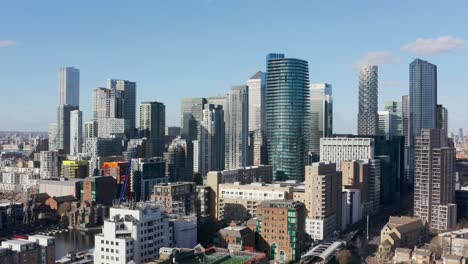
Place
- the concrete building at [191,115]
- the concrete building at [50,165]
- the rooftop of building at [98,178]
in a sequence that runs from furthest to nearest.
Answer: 1. the concrete building at [191,115]
2. the concrete building at [50,165]
3. the rooftop of building at [98,178]

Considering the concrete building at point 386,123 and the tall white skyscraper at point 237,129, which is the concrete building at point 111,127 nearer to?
the tall white skyscraper at point 237,129

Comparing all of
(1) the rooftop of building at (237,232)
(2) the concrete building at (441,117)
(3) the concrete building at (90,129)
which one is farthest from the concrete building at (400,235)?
(3) the concrete building at (90,129)

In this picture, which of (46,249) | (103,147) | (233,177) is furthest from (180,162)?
(46,249)

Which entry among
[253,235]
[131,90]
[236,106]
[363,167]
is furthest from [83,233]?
[131,90]

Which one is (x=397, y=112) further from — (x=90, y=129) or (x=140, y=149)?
(x=90, y=129)

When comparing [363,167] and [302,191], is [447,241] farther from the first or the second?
[363,167]

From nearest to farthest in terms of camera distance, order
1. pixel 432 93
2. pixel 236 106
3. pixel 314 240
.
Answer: pixel 314 240
pixel 236 106
pixel 432 93
